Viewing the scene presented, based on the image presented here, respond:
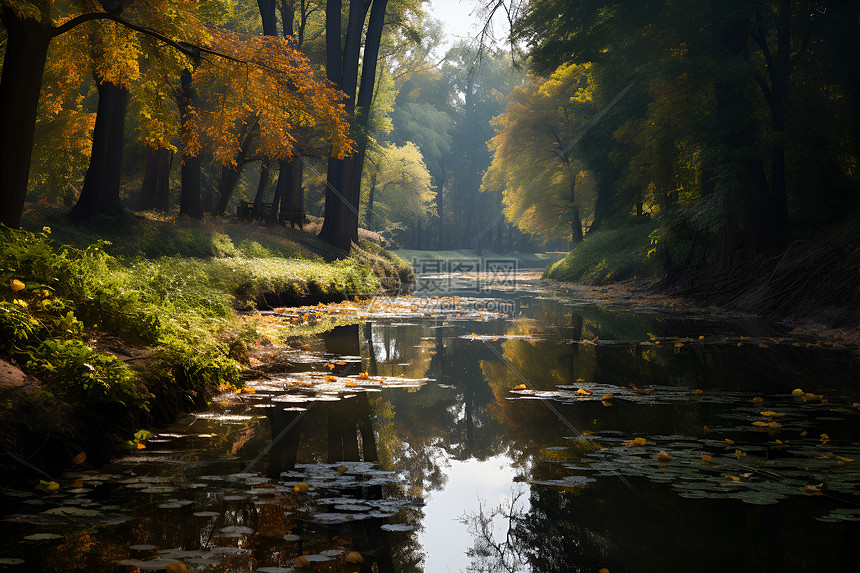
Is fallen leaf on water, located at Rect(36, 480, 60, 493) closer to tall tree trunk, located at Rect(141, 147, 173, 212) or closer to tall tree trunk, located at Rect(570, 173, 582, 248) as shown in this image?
tall tree trunk, located at Rect(141, 147, 173, 212)

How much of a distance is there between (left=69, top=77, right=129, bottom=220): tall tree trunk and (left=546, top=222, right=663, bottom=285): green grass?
16.3 m

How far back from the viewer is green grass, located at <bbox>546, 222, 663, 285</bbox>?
82.8 ft

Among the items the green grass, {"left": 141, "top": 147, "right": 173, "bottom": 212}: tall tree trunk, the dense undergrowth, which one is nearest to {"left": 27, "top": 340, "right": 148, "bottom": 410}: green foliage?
the dense undergrowth

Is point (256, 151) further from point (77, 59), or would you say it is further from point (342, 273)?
point (77, 59)

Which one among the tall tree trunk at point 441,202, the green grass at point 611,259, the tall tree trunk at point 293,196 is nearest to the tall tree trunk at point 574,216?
the green grass at point 611,259

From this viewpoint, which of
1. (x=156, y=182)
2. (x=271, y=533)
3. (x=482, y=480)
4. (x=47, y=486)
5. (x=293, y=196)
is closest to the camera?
(x=271, y=533)

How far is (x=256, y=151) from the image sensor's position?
2906cm

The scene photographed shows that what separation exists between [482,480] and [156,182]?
2588 centimetres

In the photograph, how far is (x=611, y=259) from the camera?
27.8m

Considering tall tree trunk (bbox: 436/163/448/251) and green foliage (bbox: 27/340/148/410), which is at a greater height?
tall tree trunk (bbox: 436/163/448/251)

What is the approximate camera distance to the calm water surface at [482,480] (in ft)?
9.57

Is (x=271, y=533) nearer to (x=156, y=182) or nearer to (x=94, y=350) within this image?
(x=94, y=350)

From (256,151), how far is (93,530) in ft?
90.7

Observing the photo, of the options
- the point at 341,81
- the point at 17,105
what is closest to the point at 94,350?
the point at 17,105
